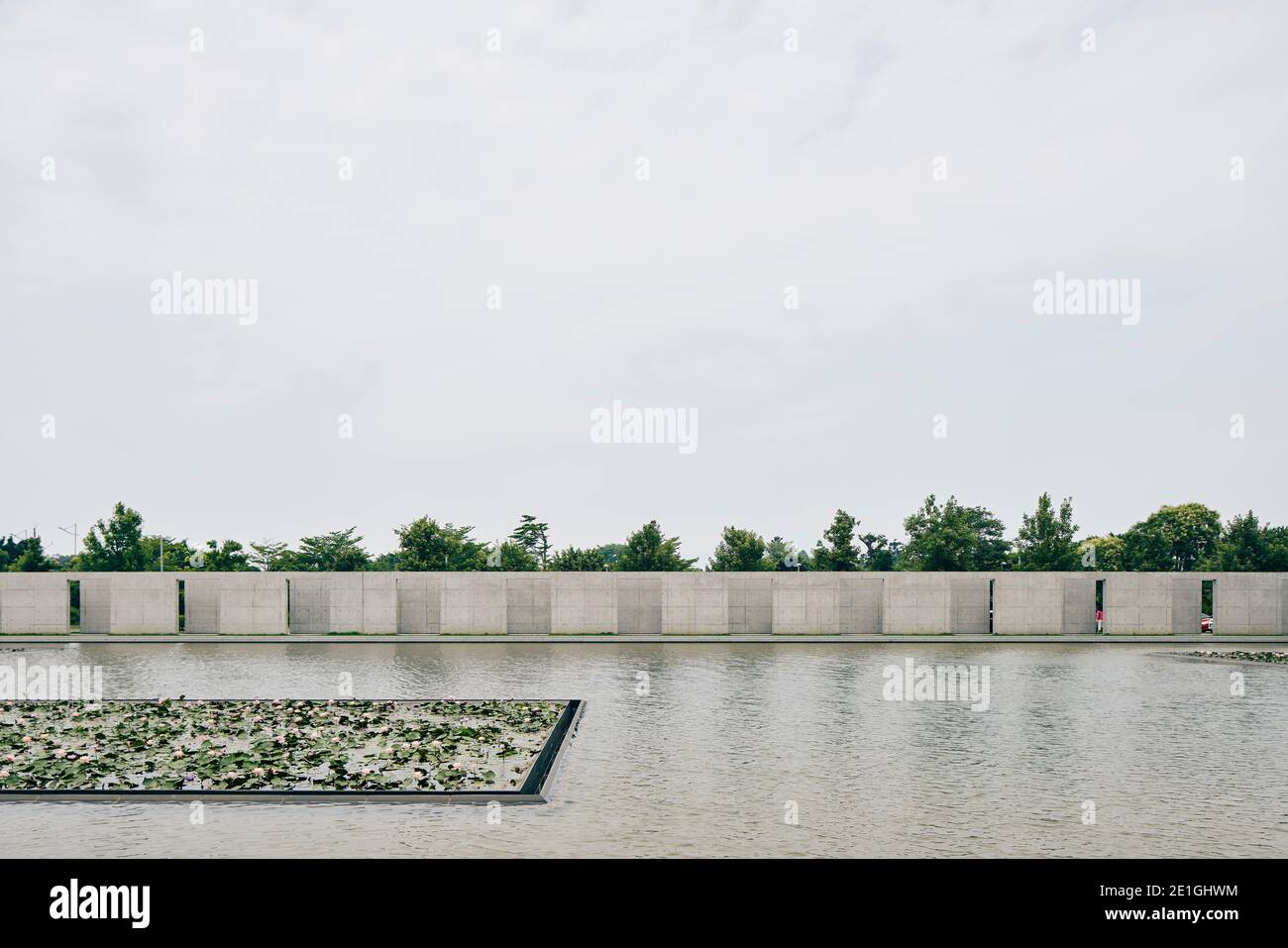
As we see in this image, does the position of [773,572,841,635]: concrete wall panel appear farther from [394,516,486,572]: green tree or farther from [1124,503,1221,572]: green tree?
[1124,503,1221,572]: green tree

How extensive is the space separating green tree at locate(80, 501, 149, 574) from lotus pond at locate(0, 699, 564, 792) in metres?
50.9

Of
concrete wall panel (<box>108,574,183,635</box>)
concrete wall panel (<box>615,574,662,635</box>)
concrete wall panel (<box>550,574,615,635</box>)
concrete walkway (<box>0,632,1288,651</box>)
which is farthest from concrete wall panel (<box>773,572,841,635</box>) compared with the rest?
concrete wall panel (<box>108,574,183,635</box>)

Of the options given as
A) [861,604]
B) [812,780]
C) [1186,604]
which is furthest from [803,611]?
[812,780]

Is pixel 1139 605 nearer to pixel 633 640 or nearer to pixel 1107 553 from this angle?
pixel 633 640

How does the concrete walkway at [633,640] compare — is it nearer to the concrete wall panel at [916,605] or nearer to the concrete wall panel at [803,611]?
the concrete wall panel at [916,605]

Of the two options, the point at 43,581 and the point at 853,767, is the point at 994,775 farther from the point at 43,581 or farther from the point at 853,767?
the point at 43,581

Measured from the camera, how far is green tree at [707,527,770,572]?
5969 centimetres

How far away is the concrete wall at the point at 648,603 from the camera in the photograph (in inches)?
1521

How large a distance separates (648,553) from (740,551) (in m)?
8.66

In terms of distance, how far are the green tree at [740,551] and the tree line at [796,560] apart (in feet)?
0.23

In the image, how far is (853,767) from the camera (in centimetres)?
1245

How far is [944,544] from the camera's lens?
54.3 meters
